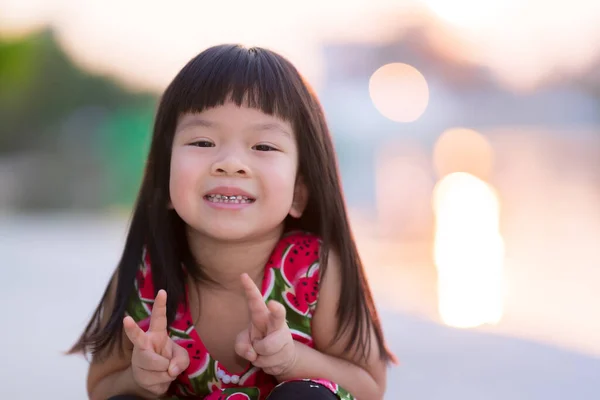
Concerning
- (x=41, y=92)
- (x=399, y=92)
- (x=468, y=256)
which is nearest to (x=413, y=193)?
(x=468, y=256)

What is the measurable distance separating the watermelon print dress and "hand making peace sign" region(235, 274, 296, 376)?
0.16 m

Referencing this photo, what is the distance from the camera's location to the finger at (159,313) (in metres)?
1.38

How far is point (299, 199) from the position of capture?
5.54 ft

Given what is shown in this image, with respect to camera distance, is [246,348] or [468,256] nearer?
[246,348]

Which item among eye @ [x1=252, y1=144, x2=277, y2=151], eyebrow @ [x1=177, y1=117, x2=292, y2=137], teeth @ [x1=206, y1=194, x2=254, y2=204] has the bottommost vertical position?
teeth @ [x1=206, y1=194, x2=254, y2=204]

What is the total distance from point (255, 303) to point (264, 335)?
70 mm

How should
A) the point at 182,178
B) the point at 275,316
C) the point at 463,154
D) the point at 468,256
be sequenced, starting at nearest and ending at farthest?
the point at 275,316 < the point at 182,178 < the point at 468,256 < the point at 463,154

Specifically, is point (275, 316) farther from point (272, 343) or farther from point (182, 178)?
point (182, 178)

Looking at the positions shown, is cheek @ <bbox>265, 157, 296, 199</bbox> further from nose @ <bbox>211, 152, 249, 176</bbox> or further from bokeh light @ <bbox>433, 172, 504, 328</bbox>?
bokeh light @ <bbox>433, 172, 504, 328</bbox>

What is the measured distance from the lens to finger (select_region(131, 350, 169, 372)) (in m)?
1.41

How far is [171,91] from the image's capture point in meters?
→ 1.61

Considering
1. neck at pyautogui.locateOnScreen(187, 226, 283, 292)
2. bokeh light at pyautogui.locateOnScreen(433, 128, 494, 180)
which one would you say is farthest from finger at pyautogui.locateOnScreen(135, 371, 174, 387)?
bokeh light at pyautogui.locateOnScreen(433, 128, 494, 180)

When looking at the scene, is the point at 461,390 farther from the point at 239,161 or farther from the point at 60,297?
the point at 60,297

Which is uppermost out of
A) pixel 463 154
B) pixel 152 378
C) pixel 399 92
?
pixel 399 92
